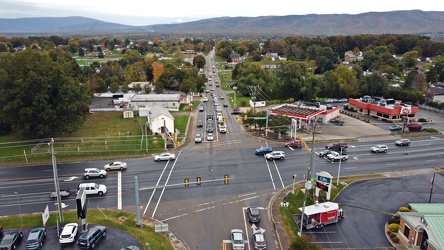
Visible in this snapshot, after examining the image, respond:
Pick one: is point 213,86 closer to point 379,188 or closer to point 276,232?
point 379,188

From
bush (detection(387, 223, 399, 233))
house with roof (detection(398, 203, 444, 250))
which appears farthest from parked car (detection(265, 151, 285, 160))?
house with roof (detection(398, 203, 444, 250))

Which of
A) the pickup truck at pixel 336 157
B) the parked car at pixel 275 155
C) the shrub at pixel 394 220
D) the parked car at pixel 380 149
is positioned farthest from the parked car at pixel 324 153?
the shrub at pixel 394 220

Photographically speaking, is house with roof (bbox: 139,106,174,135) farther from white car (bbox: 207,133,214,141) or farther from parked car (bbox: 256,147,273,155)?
parked car (bbox: 256,147,273,155)

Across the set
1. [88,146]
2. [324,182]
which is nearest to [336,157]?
[324,182]

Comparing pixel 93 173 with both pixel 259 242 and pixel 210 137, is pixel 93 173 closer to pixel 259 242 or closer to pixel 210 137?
pixel 210 137

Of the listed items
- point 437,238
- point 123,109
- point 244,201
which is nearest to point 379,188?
point 437,238
